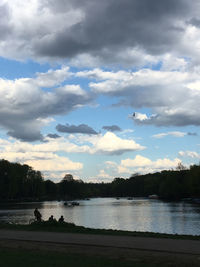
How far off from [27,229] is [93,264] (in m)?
13.8

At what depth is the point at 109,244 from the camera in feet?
61.1

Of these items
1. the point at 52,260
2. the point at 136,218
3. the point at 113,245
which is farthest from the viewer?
the point at 136,218

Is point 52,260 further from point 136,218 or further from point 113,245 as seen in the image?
point 136,218

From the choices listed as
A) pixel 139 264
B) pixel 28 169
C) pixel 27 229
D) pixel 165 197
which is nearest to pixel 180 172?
pixel 165 197

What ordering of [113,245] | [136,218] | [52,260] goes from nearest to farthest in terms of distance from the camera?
[52,260] < [113,245] < [136,218]

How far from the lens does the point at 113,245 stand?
18297 mm

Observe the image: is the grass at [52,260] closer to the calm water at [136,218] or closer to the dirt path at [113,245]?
the dirt path at [113,245]

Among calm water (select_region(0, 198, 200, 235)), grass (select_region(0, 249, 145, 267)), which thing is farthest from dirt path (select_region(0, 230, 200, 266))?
calm water (select_region(0, 198, 200, 235))

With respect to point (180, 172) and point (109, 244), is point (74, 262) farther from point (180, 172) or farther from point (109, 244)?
point (180, 172)

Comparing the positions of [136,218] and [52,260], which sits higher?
[52,260]

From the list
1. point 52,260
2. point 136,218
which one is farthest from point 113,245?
A: point 136,218

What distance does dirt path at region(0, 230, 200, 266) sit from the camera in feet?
51.2

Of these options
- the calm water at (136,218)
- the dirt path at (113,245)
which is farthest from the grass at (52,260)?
the calm water at (136,218)

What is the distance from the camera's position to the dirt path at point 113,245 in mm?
15617
